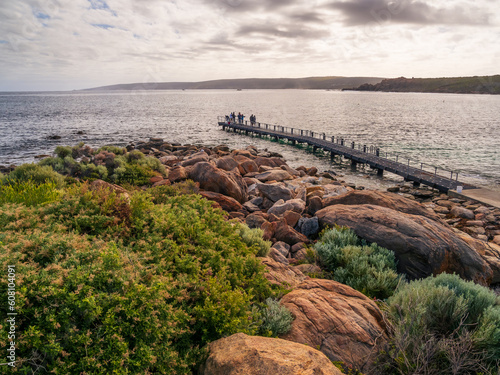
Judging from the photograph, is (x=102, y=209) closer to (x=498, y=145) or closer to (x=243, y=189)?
(x=243, y=189)

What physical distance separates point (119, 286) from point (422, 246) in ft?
26.3

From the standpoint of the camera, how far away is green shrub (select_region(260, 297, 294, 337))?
5.02 metres

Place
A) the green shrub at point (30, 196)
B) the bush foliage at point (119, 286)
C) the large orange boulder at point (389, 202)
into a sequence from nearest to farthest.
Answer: the bush foliage at point (119, 286) < the green shrub at point (30, 196) < the large orange boulder at point (389, 202)

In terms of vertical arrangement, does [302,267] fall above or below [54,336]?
below

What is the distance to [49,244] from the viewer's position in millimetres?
4297

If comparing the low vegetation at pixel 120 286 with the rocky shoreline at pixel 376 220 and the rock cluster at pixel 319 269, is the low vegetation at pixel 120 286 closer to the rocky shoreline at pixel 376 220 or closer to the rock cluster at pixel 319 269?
the rock cluster at pixel 319 269

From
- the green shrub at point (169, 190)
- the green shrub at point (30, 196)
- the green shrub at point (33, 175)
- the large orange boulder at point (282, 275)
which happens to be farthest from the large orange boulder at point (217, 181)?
the green shrub at point (30, 196)

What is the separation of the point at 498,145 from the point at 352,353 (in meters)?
50.9

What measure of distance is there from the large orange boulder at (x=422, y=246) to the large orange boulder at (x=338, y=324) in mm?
3220

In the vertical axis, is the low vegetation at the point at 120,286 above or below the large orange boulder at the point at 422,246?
above

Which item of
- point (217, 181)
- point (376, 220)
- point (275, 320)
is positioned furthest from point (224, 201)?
point (275, 320)

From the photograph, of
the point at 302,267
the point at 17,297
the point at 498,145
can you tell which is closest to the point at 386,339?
the point at 302,267

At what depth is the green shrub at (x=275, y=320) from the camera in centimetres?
502

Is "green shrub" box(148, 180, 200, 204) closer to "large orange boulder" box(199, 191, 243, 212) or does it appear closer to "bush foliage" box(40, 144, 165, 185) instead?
"large orange boulder" box(199, 191, 243, 212)
